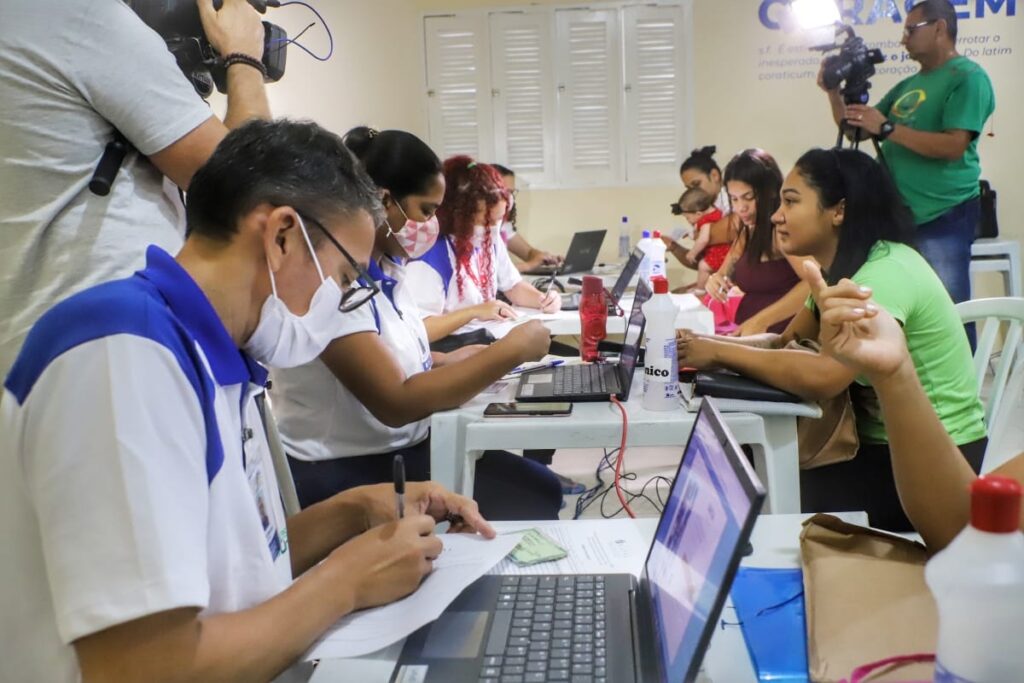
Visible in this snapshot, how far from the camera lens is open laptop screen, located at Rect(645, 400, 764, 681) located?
0.56m

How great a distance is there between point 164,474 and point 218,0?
1065 mm

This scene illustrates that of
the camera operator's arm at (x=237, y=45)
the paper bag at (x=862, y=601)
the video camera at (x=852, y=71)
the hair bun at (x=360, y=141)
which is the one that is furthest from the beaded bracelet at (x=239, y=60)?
the video camera at (x=852, y=71)

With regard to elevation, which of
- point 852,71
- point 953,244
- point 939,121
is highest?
point 852,71

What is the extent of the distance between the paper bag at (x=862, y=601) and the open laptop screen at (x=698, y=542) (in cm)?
14

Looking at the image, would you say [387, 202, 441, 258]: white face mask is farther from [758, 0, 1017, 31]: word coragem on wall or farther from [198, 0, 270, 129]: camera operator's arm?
[758, 0, 1017, 31]: word coragem on wall

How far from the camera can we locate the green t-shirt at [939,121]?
9.59ft

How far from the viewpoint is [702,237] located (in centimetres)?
401

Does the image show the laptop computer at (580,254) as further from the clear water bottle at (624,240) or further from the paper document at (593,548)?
the paper document at (593,548)

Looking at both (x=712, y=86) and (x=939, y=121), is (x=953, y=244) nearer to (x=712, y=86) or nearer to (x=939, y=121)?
(x=939, y=121)

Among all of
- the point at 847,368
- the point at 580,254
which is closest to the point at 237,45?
the point at 847,368

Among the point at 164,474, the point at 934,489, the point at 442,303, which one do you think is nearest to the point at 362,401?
the point at 164,474

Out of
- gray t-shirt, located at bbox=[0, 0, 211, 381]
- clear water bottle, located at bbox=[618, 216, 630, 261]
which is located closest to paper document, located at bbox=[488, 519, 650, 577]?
gray t-shirt, located at bbox=[0, 0, 211, 381]

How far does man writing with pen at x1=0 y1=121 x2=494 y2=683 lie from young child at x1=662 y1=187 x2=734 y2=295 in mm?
2905

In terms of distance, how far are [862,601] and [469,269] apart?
2.29 metres
